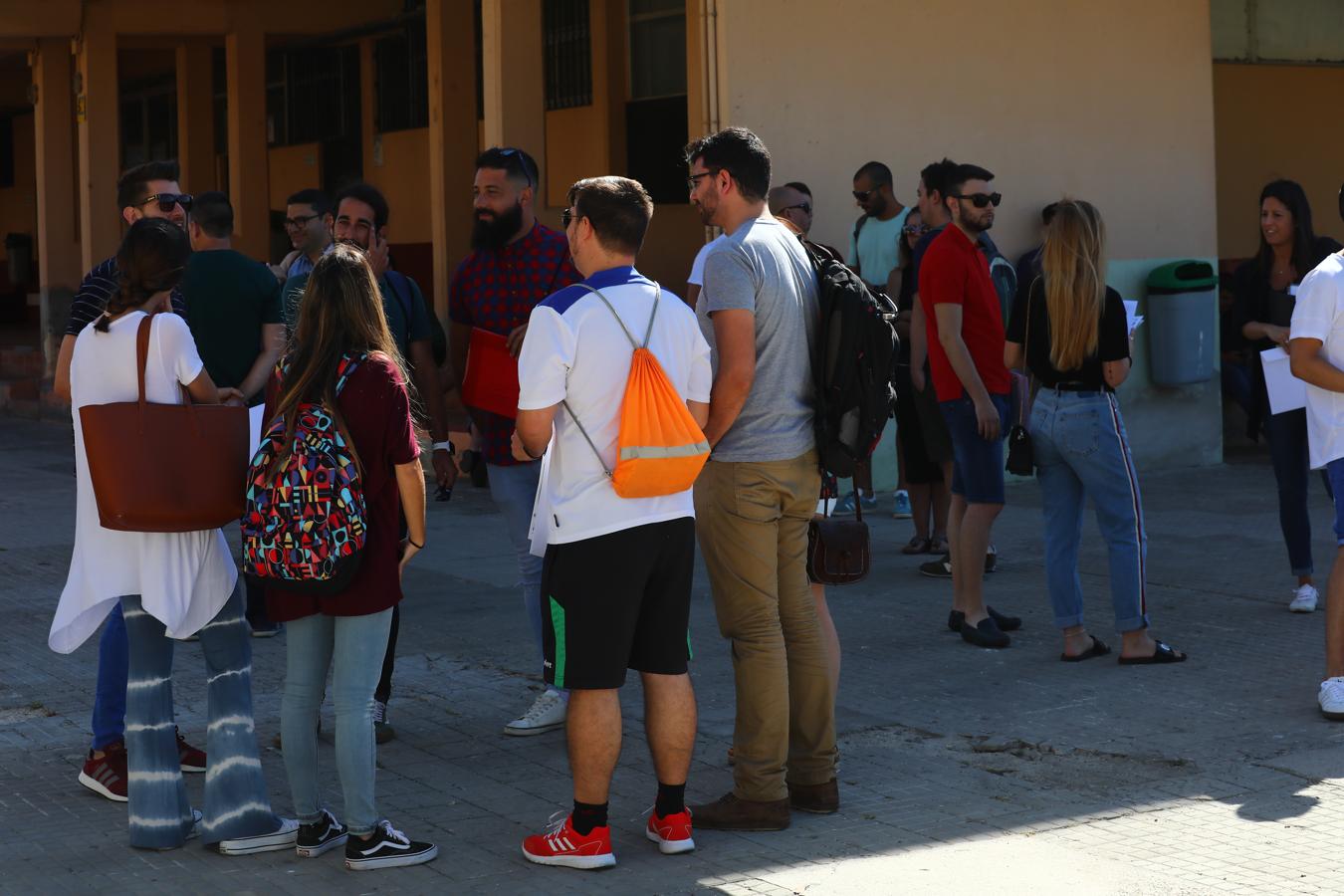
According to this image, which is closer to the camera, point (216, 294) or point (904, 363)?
point (216, 294)

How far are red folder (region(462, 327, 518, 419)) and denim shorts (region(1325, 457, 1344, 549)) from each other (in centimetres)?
298

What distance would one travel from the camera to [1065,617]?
7070 mm

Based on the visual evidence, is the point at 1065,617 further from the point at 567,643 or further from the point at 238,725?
the point at 238,725

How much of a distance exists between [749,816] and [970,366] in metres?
2.87

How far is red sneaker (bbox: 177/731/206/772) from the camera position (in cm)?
573

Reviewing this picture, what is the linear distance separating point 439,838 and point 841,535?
5.05 feet

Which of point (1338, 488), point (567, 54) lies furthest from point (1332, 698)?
point (567, 54)

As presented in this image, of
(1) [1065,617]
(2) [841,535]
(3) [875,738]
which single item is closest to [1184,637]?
(1) [1065,617]

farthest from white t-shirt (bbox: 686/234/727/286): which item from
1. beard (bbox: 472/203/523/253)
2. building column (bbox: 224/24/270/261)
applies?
building column (bbox: 224/24/270/261)

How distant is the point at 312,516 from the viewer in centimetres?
454

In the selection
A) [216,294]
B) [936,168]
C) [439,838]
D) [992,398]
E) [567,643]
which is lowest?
[439,838]

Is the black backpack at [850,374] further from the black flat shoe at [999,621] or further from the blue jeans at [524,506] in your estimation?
the black flat shoe at [999,621]

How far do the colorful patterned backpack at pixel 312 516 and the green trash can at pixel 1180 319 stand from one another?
918cm

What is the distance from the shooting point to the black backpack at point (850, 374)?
5059 mm
